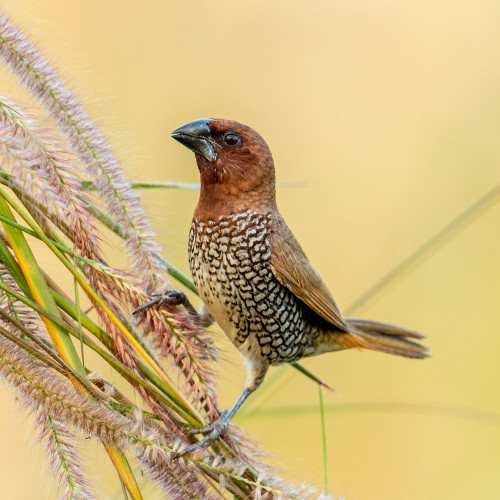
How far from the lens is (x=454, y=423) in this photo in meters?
4.72

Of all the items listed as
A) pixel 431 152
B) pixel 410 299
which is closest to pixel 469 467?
pixel 410 299

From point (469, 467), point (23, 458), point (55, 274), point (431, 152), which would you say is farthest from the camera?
point (431, 152)

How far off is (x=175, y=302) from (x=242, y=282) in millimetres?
496

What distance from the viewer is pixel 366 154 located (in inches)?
211

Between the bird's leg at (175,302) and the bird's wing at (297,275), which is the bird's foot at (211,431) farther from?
the bird's wing at (297,275)

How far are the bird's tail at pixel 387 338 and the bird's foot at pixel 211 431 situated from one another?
1.26m

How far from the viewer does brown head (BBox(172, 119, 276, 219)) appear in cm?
255

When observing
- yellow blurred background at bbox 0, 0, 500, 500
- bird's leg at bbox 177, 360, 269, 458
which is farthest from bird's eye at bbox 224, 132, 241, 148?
yellow blurred background at bbox 0, 0, 500, 500

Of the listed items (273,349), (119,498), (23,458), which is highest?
(273,349)

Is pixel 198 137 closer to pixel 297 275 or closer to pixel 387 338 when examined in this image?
pixel 297 275

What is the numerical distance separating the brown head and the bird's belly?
0.19ft

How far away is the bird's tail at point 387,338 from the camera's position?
3102mm

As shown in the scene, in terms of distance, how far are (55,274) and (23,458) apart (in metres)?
0.91

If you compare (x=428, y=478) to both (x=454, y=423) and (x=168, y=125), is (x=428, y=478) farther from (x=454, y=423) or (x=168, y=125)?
(x=168, y=125)
